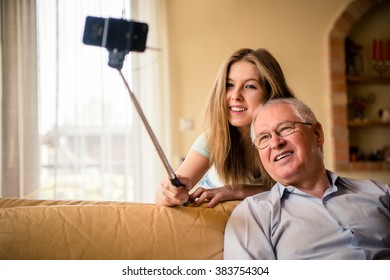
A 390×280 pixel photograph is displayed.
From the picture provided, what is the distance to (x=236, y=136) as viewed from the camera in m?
Answer: 0.95

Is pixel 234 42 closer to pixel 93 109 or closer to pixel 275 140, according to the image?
pixel 93 109

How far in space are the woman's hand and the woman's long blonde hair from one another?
24 centimetres

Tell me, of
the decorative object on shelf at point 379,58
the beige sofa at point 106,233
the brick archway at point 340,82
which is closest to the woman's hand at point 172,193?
the beige sofa at point 106,233

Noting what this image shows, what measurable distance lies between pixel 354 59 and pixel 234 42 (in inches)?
36.7

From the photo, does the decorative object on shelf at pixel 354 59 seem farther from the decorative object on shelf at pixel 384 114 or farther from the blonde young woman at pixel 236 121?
the blonde young woman at pixel 236 121

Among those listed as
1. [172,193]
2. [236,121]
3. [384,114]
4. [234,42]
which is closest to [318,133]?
[236,121]

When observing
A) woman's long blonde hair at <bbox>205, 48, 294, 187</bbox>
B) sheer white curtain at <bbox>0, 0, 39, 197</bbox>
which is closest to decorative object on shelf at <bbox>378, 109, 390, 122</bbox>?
woman's long blonde hair at <bbox>205, 48, 294, 187</bbox>

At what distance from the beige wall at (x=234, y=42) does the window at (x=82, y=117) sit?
0.26 m

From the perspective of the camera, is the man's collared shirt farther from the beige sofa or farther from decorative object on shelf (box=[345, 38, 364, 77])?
decorative object on shelf (box=[345, 38, 364, 77])

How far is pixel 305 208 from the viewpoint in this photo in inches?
28.6

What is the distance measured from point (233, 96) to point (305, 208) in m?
0.38

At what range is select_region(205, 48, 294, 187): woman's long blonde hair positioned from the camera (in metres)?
0.92
